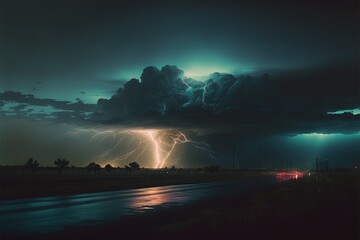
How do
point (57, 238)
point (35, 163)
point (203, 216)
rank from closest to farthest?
point (57, 238), point (203, 216), point (35, 163)

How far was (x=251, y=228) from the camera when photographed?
16.9m

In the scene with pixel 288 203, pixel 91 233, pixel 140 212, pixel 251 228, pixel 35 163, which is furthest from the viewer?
pixel 35 163

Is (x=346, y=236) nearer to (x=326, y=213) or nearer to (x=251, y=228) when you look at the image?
(x=251, y=228)

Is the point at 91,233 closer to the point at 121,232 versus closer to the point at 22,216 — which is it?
the point at 121,232

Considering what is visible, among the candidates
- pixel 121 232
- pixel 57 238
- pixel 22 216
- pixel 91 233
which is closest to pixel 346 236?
pixel 121 232

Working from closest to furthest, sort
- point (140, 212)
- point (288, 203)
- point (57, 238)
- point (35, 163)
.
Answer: point (57, 238), point (140, 212), point (288, 203), point (35, 163)

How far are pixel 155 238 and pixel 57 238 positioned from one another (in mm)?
3331

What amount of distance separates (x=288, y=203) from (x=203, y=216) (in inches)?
353

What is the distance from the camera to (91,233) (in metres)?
15.5

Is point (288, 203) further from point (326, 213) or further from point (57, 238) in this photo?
point (57, 238)

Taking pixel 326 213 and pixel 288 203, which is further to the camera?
pixel 288 203

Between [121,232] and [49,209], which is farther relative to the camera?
[49,209]

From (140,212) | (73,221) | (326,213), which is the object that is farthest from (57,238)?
(326,213)

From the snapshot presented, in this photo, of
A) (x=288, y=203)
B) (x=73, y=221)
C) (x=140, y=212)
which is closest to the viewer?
(x=73, y=221)
